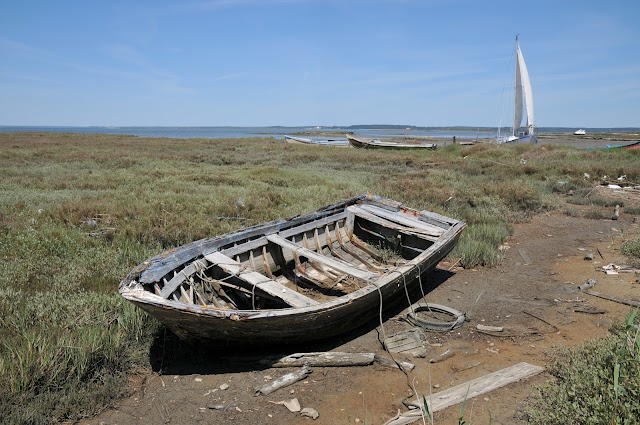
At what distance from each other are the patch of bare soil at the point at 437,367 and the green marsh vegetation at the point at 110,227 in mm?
504

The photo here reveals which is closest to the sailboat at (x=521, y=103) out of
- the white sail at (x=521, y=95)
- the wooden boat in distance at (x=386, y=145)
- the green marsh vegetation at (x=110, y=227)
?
the white sail at (x=521, y=95)

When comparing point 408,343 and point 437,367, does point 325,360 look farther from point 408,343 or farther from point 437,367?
point 437,367

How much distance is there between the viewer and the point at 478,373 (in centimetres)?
469

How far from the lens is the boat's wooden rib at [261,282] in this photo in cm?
477

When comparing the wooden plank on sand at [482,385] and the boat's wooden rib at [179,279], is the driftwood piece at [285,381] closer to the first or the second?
the wooden plank on sand at [482,385]

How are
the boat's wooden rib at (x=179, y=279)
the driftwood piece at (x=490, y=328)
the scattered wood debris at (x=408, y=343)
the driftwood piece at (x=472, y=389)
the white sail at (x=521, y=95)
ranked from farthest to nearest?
the white sail at (x=521, y=95) < the driftwood piece at (x=490, y=328) < the scattered wood debris at (x=408, y=343) < the boat's wooden rib at (x=179, y=279) < the driftwood piece at (x=472, y=389)

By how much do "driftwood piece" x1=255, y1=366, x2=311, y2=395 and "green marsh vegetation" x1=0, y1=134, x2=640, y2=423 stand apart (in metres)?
1.38

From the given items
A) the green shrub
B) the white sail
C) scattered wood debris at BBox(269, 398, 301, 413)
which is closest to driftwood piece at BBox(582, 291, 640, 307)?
the green shrub

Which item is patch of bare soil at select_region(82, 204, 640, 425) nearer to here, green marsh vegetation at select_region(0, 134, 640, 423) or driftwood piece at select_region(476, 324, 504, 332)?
driftwood piece at select_region(476, 324, 504, 332)

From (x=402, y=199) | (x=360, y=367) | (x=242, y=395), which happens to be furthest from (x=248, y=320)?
(x=402, y=199)

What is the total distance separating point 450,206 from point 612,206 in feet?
17.9

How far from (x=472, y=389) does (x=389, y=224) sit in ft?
13.6

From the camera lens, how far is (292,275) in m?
6.93

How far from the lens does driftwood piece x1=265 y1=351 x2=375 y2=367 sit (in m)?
4.72
